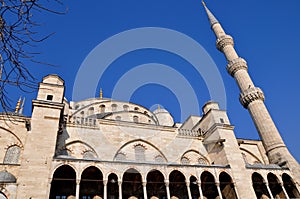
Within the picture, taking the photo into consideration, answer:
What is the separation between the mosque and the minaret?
9cm

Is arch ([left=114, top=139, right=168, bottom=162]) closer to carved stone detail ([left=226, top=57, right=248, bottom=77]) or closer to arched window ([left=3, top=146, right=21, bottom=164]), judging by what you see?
arched window ([left=3, top=146, right=21, bottom=164])

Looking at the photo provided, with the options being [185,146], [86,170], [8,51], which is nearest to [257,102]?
[185,146]

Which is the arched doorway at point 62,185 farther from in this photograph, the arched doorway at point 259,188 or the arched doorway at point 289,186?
the arched doorway at point 289,186

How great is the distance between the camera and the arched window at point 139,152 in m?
16.1

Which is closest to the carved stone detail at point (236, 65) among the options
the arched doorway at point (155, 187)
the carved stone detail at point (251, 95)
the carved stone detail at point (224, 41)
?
the carved stone detail at point (224, 41)

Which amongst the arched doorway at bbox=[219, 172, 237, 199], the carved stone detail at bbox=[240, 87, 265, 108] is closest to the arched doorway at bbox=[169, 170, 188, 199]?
the arched doorway at bbox=[219, 172, 237, 199]

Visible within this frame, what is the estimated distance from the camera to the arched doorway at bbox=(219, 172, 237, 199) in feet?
49.5

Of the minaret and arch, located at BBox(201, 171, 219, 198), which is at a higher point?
the minaret

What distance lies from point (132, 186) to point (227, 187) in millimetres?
7020

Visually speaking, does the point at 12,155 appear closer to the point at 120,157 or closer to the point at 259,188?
the point at 120,157

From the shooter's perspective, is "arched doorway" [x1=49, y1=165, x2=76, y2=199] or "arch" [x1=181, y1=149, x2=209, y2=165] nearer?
"arched doorway" [x1=49, y1=165, x2=76, y2=199]

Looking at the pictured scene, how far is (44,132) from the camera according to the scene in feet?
41.0

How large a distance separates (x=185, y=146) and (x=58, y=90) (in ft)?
35.4

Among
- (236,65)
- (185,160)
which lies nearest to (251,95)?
(236,65)
